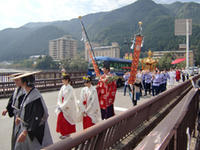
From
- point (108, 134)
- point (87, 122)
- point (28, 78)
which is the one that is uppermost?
point (28, 78)

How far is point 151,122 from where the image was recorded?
500cm

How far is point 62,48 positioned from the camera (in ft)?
458

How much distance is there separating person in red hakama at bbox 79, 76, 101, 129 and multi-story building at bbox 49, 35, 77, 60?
5449 inches

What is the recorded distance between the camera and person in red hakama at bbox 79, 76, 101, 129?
4.41m

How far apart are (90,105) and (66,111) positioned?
2.14ft

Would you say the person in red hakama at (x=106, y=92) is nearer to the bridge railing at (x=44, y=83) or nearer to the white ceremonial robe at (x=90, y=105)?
the white ceremonial robe at (x=90, y=105)

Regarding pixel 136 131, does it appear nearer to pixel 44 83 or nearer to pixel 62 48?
pixel 44 83

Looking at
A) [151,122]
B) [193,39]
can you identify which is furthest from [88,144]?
[193,39]

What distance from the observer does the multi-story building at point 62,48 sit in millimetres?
140000

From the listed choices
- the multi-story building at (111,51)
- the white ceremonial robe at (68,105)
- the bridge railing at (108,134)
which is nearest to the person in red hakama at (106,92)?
the white ceremonial robe at (68,105)

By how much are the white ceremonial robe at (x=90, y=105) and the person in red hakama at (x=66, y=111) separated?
1.08 ft

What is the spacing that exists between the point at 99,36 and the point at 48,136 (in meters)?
197

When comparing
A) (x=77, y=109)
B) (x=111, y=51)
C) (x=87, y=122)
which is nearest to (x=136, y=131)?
(x=87, y=122)

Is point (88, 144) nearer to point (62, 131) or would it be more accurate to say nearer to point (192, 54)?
point (62, 131)
